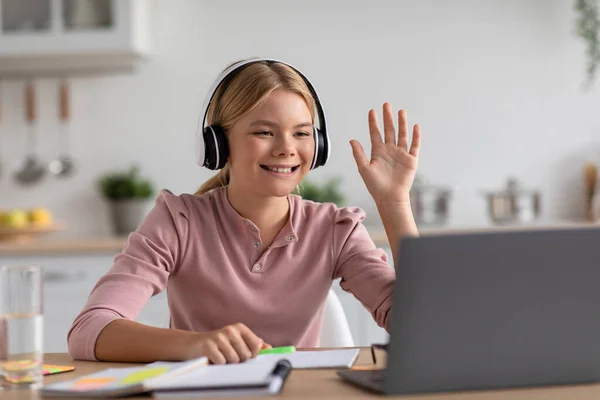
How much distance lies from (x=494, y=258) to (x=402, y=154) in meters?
0.69

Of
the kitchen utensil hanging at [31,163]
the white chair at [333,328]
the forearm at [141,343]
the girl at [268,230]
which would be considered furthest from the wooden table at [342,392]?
the kitchen utensil hanging at [31,163]

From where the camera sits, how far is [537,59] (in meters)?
3.63

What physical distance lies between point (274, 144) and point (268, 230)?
6.7 inches

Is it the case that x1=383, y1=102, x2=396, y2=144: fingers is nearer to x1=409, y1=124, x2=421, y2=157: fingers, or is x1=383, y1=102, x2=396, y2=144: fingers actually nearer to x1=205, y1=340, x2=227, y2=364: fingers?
x1=409, y1=124, x2=421, y2=157: fingers

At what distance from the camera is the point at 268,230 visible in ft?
5.38

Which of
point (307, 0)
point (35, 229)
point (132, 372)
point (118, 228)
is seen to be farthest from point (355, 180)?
point (132, 372)

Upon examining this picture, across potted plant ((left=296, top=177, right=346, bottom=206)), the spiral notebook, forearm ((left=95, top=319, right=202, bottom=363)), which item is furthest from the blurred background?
the spiral notebook

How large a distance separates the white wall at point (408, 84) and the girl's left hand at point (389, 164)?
207 cm

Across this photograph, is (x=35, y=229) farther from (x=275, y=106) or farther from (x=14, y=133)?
(x=275, y=106)

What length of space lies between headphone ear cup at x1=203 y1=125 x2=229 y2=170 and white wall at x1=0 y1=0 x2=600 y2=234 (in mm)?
2046

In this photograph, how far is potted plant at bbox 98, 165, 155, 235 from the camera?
355 centimetres

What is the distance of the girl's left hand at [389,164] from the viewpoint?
1.55 m

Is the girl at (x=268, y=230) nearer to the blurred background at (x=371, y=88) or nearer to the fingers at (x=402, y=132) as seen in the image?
the fingers at (x=402, y=132)

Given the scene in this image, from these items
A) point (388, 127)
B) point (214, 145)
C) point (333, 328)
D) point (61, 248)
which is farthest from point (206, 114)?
point (61, 248)
